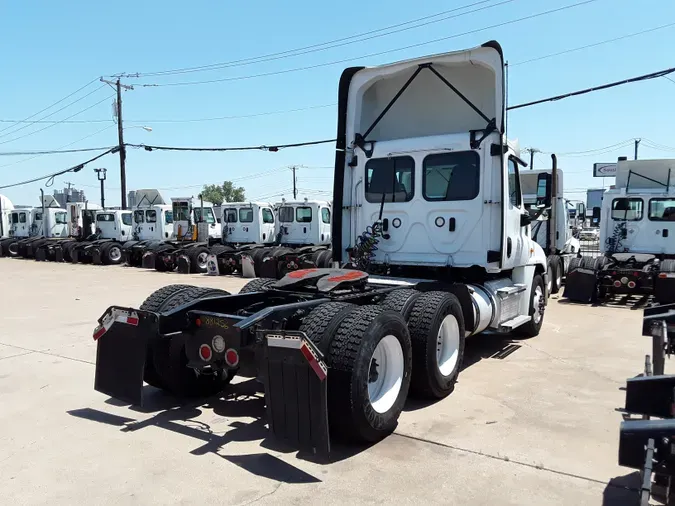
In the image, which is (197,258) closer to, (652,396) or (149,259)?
(149,259)

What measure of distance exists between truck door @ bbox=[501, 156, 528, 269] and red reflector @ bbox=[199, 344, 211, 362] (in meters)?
3.87

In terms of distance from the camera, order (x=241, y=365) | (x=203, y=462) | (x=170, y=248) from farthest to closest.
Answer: (x=170, y=248), (x=241, y=365), (x=203, y=462)

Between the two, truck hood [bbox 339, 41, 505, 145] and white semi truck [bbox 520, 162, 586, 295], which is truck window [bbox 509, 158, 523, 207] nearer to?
truck hood [bbox 339, 41, 505, 145]

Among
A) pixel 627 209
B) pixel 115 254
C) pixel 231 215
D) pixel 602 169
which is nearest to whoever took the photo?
pixel 627 209

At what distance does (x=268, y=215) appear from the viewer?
22078 mm

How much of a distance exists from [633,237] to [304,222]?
10885 mm

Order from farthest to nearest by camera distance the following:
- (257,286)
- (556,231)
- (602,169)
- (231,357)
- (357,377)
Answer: (602,169)
(556,231)
(257,286)
(231,357)
(357,377)

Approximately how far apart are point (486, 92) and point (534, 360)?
3.56 meters

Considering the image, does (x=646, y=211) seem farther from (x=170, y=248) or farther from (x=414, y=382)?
(x=170, y=248)

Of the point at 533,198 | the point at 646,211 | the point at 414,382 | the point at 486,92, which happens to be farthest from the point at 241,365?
the point at 533,198

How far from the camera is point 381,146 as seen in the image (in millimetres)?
7309

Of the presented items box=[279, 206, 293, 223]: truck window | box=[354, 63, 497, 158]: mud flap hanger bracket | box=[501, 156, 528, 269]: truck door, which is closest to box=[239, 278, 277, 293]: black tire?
box=[354, 63, 497, 158]: mud flap hanger bracket

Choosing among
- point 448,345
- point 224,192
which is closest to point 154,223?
point 448,345

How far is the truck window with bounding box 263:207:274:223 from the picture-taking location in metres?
21.9
